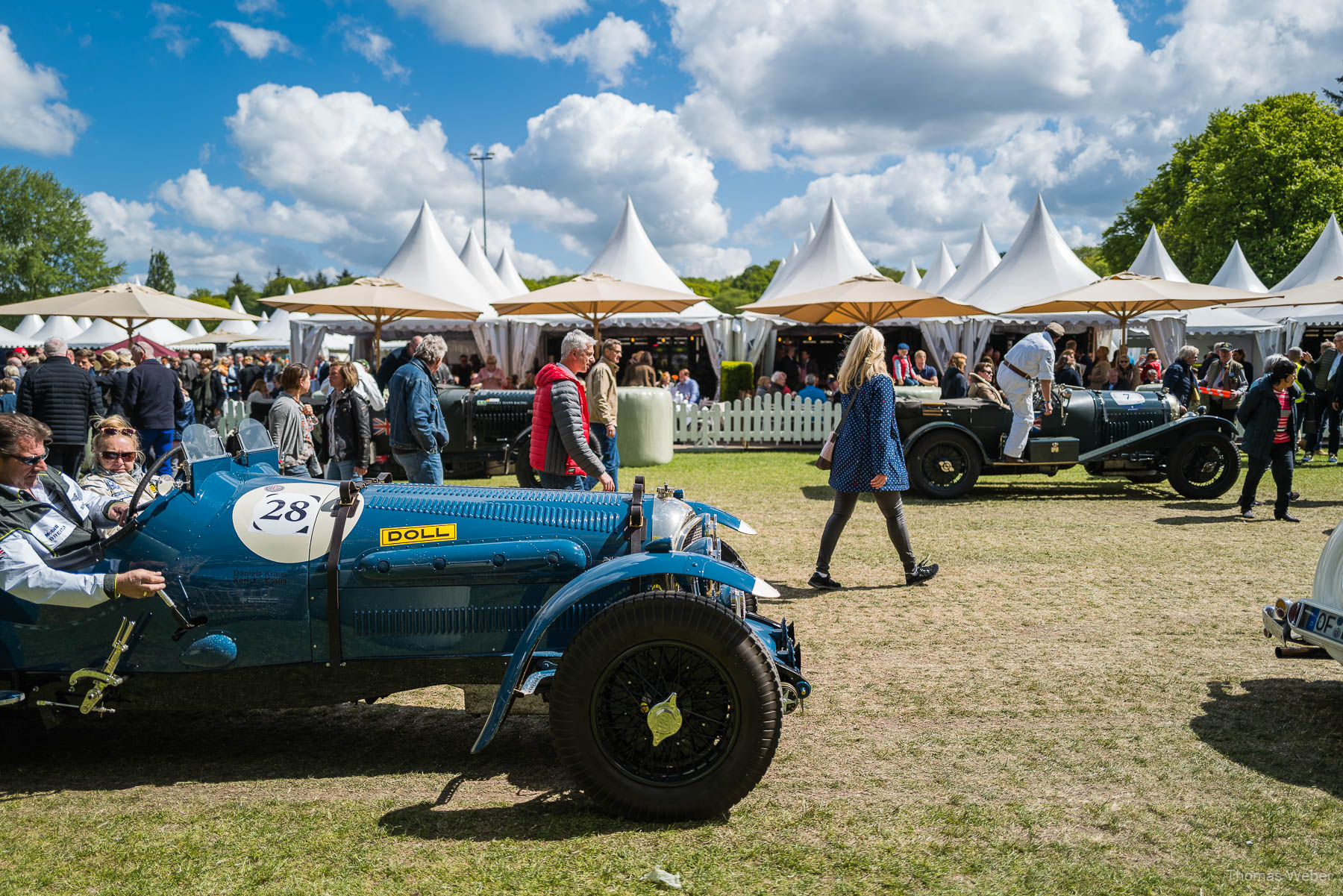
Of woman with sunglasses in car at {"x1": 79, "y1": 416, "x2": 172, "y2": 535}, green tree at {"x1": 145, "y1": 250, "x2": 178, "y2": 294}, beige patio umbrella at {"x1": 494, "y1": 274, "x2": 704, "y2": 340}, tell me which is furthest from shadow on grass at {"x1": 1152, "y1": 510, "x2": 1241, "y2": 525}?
green tree at {"x1": 145, "y1": 250, "x2": 178, "y2": 294}

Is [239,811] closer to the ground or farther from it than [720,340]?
closer to the ground

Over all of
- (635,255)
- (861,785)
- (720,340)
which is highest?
(635,255)

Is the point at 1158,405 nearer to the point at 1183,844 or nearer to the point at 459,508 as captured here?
the point at 1183,844

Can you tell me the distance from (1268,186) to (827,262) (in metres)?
25.9

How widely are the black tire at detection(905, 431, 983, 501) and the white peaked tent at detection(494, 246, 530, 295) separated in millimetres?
16759

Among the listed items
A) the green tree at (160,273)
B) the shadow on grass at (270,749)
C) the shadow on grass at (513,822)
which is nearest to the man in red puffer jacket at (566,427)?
the shadow on grass at (270,749)

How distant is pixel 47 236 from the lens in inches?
2682

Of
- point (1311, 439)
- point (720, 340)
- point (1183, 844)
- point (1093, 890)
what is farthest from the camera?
point (720, 340)

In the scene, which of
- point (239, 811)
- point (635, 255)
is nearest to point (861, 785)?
point (239, 811)

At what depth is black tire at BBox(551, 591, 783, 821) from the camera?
9.59ft

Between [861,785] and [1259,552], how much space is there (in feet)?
18.7

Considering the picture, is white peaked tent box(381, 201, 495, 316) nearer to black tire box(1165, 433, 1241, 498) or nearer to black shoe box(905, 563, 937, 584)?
black tire box(1165, 433, 1241, 498)

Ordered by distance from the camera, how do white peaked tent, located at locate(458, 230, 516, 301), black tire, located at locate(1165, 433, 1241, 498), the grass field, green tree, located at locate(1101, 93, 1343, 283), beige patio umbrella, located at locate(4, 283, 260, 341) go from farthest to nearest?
1. green tree, located at locate(1101, 93, 1343, 283)
2. white peaked tent, located at locate(458, 230, 516, 301)
3. beige patio umbrella, located at locate(4, 283, 260, 341)
4. black tire, located at locate(1165, 433, 1241, 498)
5. the grass field

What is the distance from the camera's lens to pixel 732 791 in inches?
Result: 116
